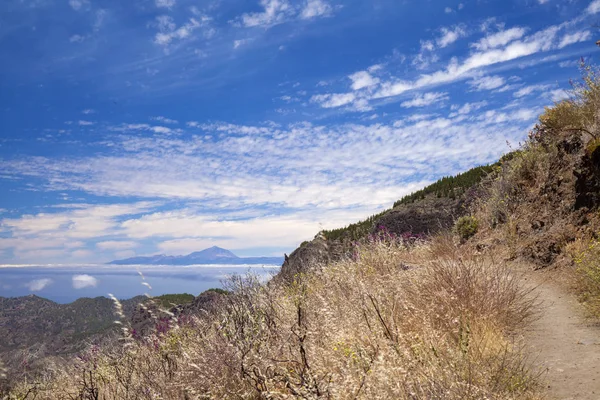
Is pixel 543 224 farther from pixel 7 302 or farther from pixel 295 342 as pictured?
pixel 7 302

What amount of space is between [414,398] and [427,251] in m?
8.53

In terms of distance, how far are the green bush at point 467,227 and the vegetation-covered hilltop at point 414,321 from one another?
163mm

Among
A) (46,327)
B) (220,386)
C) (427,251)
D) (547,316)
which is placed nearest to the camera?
(220,386)

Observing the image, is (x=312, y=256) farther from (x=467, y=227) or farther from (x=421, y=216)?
(x=421, y=216)

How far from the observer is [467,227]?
12.7 m

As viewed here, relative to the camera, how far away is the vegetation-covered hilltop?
10.2ft

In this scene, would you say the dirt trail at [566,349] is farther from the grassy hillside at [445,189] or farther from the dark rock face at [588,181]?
the grassy hillside at [445,189]

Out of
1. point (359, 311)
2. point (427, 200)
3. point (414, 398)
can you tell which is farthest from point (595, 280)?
point (427, 200)

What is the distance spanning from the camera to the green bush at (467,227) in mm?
12644

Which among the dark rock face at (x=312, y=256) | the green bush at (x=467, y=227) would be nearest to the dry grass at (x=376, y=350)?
the dark rock face at (x=312, y=256)

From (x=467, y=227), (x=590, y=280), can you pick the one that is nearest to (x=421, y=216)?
(x=467, y=227)

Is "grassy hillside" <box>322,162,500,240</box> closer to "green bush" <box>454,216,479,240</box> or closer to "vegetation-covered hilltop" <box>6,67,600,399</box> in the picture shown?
"green bush" <box>454,216,479,240</box>

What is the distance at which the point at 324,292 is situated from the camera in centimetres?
700

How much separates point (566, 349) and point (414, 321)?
1.59 meters
